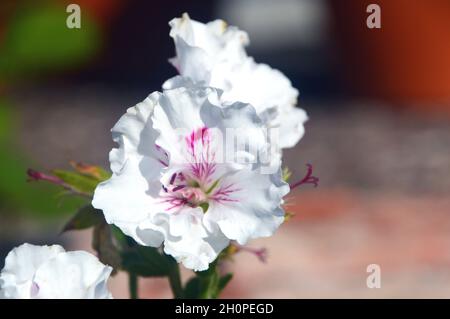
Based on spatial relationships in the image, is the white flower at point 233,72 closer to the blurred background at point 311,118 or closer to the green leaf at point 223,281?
the green leaf at point 223,281

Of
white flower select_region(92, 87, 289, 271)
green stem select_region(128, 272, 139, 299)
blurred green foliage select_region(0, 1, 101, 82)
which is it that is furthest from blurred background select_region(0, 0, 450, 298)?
white flower select_region(92, 87, 289, 271)

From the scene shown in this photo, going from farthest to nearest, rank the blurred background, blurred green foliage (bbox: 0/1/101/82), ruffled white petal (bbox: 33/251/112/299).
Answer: the blurred background → blurred green foliage (bbox: 0/1/101/82) → ruffled white petal (bbox: 33/251/112/299)

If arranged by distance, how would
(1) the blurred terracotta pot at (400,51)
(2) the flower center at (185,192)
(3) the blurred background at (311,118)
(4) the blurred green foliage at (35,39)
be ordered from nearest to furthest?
1. (2) the flower center at (185,192)
2. (4) the blurred green foliage at (35,39)
3. (3) the blurred background at (311,118)
4. (1) the blurred terracotta pot at (400,51)

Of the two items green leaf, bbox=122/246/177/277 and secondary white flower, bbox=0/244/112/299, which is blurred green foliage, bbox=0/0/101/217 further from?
secondary white flower, bbox=0/244/112/299

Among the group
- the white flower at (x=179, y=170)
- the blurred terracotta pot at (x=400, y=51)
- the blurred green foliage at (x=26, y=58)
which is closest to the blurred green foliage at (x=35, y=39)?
the blurred green foliage at (x=26, y=58)

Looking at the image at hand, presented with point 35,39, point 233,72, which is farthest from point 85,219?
point 35,39

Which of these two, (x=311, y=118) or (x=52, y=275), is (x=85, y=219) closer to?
(x=52, y=275)
